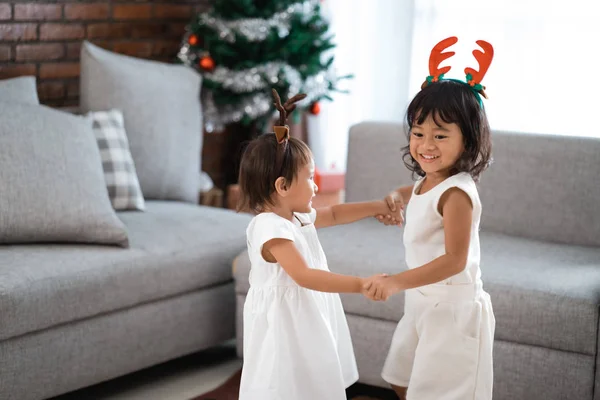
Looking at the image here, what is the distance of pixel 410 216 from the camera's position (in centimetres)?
202

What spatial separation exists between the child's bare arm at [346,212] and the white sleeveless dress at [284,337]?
168 mm

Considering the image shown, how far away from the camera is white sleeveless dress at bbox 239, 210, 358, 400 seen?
1.88 meters

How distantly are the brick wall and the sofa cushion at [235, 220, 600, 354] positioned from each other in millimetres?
1363

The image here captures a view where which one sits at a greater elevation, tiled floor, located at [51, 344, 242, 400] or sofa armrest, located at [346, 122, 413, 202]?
sofa armrest, located at [346, 122, 413, 202]

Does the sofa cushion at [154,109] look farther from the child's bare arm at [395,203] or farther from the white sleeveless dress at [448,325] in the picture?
the white sleeveless dress at [448,325]

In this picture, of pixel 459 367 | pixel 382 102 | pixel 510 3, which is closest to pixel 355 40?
pixel 382 102

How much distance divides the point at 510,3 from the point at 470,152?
2047 mm

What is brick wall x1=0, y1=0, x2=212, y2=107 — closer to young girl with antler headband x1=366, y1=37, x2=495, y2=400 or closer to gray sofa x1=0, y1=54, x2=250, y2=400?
gray sofa x1=0, y1=54, x2=250, y2=400

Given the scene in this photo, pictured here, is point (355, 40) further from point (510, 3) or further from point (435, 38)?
point (510, 3)

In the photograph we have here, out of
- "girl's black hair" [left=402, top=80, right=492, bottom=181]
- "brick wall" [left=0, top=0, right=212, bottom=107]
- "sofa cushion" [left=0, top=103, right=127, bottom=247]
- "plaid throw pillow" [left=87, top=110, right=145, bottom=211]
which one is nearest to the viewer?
"girl's black hair" [left=402, top=80, right=492, bottom=181]

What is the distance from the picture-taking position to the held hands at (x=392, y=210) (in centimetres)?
217

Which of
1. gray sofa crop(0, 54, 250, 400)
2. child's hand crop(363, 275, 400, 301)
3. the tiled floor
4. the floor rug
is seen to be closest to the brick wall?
gray sofa crop(0, 54, 250, 400)

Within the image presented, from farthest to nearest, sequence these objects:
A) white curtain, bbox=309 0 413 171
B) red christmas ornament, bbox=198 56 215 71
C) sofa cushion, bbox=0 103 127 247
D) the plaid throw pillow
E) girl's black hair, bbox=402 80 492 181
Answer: white curtain, bbox=309 0 413 171
red christmas ornament, bbox=198 56 215 71
the plaid throw pillow
sofa cushion, bbox=0 103 127 247
girl's black hair, bbox=402 80 492 181

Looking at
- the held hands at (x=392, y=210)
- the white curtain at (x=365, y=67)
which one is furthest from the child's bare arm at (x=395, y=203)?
the white curtain at (x=365, y=67)
